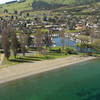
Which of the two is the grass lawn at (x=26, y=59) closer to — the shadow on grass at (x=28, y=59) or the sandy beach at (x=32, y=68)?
the shadow on grass at (x=28, y=59)

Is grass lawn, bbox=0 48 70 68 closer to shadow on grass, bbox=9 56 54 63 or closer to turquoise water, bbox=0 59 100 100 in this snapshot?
shadow on grass, bbox=9 56 54 63

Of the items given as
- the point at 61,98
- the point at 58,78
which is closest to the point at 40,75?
the point at 58,78

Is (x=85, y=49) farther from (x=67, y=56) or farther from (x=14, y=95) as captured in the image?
(x=14, y=95)

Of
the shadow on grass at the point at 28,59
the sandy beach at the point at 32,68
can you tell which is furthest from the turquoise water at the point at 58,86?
the shadow on grass at the point at 28,59

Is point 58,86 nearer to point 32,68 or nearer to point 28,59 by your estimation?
point 32,68

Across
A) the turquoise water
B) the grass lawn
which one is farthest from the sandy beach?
the grass lawn

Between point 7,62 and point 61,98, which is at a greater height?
point 7,62

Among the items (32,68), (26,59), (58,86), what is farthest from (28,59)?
(58,86)
